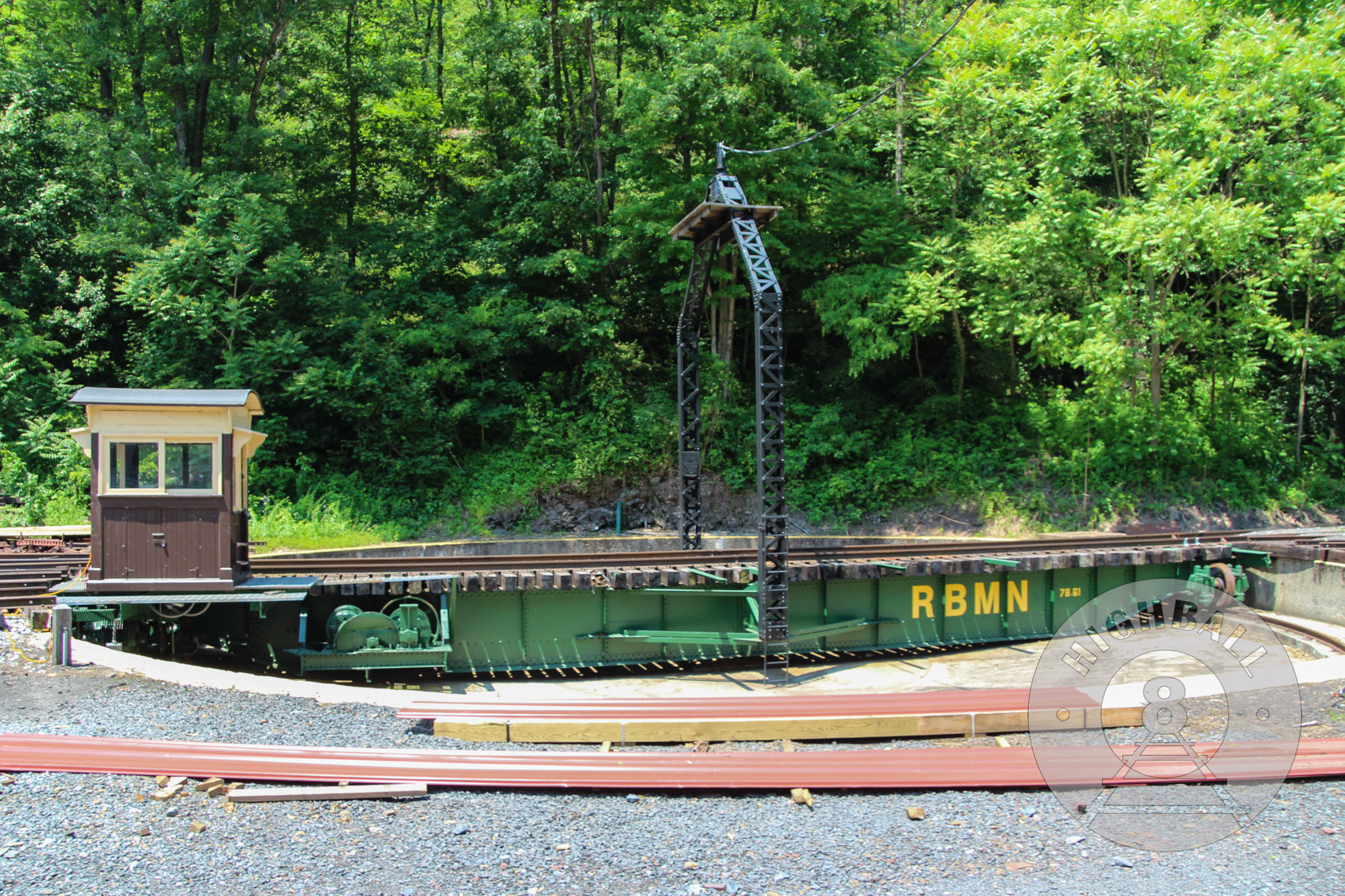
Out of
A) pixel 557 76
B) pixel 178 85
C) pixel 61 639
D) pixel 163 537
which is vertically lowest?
pixel 61 639

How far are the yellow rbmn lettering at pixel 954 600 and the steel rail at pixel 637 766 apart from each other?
19.2ft

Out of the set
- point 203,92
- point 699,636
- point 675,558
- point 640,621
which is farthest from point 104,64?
point 699,636

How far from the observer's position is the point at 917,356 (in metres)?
25.5

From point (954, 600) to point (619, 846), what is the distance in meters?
9.00

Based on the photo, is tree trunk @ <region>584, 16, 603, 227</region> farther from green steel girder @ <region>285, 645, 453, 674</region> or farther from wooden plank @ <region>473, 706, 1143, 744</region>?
wooden plank @ <region>473, 706, 1143, 744</region>

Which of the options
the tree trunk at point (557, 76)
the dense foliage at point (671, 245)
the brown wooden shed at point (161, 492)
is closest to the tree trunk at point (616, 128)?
the dense foliage at point (671, 245)

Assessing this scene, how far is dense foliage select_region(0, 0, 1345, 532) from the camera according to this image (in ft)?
67.1

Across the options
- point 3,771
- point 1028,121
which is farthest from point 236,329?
point 1028,121

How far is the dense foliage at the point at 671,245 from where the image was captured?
20.5 meters

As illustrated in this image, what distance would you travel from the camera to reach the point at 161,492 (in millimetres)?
10625

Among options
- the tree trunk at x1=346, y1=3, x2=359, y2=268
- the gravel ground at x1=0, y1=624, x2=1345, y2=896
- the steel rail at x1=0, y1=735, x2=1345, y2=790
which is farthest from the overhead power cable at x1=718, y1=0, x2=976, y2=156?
the tree trunk at x1=346, y1=3, x2=359, y2=268

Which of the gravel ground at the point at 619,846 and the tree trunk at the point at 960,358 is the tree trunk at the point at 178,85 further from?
the gravel ground at the point at 619,846

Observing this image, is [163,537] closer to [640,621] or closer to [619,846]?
[640,621]

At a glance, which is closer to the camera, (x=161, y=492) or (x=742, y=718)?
(x=742, y=718)
